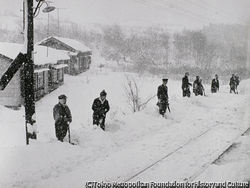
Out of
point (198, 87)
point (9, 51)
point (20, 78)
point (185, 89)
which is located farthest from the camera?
point (9, 51)

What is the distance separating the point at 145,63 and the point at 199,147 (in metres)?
34.2

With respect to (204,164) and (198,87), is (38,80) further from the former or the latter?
(204,164)

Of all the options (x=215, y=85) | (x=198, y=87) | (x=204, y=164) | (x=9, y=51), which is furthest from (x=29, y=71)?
(x=215, y=85)

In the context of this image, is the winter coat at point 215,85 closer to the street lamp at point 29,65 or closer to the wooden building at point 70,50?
the street lamp at point 29,65

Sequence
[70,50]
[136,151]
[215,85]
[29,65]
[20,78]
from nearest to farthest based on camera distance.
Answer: [29,65] → [136,151] → [20,78] → [215,85] → [70,50]

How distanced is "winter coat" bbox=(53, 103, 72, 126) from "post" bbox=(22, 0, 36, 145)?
585 mm

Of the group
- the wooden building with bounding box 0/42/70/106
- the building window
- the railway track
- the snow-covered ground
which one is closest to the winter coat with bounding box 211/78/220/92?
the snow-covered ground

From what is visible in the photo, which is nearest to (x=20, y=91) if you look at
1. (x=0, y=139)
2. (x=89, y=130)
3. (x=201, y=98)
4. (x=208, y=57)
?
(x=0, y=139)

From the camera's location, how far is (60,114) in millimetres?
6297

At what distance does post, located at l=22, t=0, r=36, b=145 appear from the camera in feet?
18.2

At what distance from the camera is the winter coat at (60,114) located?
6.28 meters

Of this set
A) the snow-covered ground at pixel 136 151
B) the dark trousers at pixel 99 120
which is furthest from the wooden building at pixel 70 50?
the dark trousers at pixel 99 120

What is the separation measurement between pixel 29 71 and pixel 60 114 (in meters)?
1.32

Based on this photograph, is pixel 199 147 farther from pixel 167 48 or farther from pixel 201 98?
pixel 167 48
